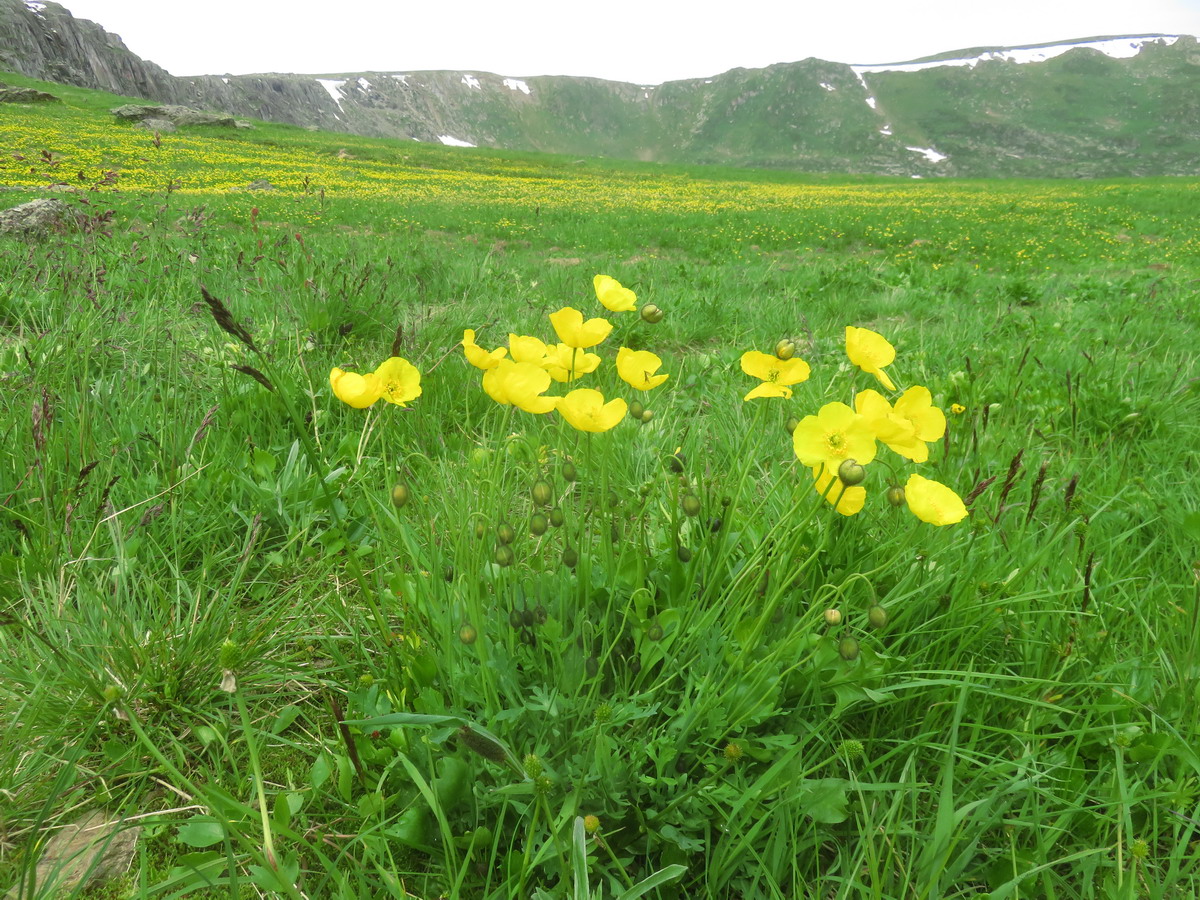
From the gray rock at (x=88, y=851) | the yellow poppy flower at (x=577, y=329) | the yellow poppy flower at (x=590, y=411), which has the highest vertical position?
the yellow poppy flower at (x=577, y=329)

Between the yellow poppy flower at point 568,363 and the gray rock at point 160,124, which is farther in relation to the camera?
the gray rock at point 160,124

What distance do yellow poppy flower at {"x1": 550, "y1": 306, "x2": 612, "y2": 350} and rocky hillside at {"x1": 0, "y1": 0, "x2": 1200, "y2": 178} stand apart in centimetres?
9314

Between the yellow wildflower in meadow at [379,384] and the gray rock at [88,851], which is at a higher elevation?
the yellow wildflower in meadow at [379,384]

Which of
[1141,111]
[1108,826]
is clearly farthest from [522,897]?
[1141,111]

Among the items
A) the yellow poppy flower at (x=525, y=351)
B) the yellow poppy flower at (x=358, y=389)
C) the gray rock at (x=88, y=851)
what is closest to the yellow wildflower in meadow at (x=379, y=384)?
the yellow poppy flower at (x=358, y=389)

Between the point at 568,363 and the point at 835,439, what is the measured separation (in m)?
0.60

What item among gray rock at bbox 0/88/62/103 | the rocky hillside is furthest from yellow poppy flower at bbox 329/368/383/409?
the rocky hillside

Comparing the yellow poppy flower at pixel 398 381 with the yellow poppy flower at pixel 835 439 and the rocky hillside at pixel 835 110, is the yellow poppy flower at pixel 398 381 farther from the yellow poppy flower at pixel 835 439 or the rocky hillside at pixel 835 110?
the rocky hillside at pixel 835 110

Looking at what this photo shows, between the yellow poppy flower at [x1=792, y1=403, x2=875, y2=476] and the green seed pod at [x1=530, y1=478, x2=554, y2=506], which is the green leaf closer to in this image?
the green seed pod at [x1=530, y1=478, x2=554, y2=506]

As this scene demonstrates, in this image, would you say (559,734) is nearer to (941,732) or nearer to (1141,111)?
(941,732)

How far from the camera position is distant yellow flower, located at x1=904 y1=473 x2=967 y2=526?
998mm

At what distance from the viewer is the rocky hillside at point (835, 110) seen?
101000mm

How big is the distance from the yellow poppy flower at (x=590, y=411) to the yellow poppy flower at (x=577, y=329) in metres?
0.21

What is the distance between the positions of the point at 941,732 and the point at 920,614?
29 centimetres
